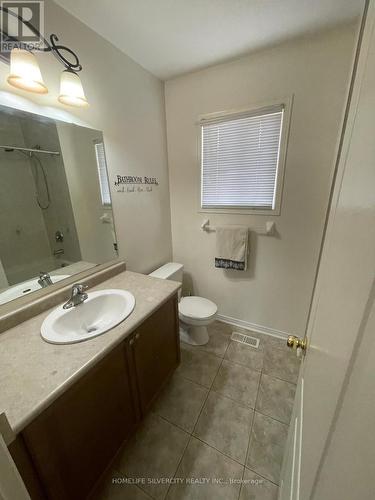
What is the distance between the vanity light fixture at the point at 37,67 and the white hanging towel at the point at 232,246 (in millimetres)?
1414

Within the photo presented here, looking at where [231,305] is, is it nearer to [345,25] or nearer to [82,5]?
[345,25]

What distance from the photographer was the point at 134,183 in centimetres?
170

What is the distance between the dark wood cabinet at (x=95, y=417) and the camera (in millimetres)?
682

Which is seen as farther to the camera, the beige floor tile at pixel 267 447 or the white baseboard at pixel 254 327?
the white baseboard at pixel 254 327

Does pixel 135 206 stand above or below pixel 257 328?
above

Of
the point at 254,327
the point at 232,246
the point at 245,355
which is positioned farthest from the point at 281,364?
the point at 232,246

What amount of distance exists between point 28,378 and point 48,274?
2.03ft

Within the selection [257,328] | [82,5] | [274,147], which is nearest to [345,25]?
[274,147]

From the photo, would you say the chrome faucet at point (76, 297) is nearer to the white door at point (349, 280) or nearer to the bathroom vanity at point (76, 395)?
the bathroom vanity at point (76, 395)

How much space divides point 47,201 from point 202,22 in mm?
1444

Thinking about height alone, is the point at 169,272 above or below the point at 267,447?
above

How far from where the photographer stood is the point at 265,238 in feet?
5.95

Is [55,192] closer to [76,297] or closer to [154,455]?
[76,297]

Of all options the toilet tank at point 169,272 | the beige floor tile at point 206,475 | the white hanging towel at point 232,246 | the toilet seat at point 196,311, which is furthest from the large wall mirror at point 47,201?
the beige floor tile at point 206,475
